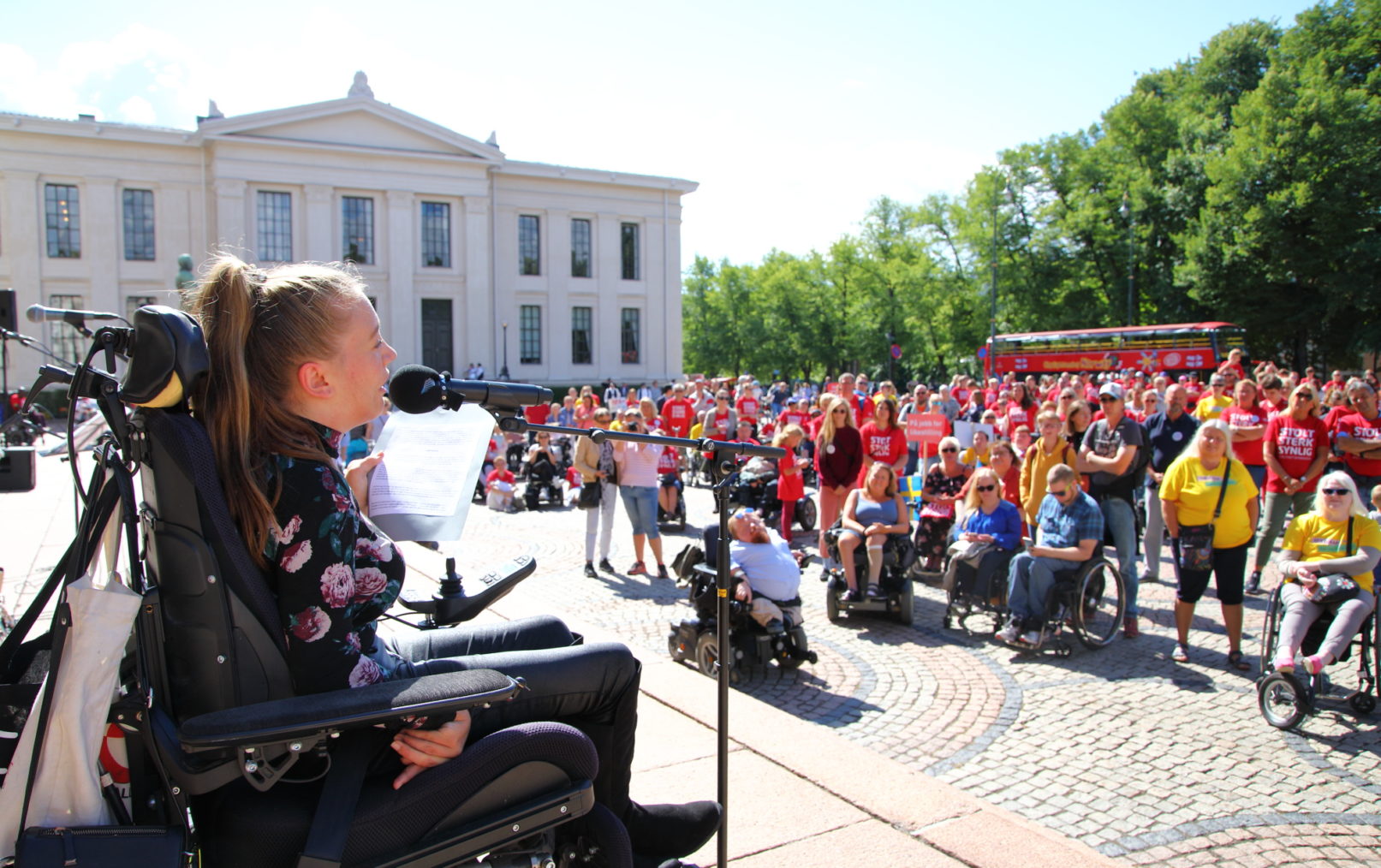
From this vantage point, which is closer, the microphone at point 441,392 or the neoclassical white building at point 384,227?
the microphone at point 441,392

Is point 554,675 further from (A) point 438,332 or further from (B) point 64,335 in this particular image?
(B) point 64,335

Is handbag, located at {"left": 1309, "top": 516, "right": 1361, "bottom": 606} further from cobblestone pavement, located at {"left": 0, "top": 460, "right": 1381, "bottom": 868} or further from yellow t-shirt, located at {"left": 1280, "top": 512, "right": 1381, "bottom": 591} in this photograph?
cobblestone pavement, located at {"left": 0, "top": 460, "right": 1381, "bottom": 868}

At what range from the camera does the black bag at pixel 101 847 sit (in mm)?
1749

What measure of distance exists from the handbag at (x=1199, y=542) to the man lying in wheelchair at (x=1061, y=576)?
60cm

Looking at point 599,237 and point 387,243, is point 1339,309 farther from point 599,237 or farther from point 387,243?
point 387,243

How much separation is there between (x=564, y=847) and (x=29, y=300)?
150 feet

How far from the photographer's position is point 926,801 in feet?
11.7

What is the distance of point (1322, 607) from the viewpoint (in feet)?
18.0

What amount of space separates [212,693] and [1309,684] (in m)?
6.27

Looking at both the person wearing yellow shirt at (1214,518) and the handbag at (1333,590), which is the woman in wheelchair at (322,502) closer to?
the handbag at (1333,590)

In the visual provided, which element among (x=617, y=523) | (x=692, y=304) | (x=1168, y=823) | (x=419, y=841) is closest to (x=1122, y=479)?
(x=1168, y=823)

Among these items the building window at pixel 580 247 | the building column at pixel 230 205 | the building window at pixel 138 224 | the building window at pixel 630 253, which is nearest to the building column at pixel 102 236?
the building window at pixel 138 224

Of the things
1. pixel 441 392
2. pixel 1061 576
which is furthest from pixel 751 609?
pixel 441 392

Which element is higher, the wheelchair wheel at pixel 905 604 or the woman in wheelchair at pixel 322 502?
the woman in wheelchair at pixel 322 502
